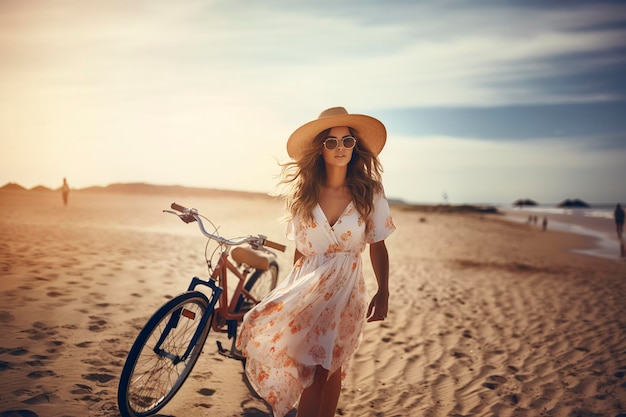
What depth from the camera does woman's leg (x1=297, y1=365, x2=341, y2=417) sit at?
9.50 ft

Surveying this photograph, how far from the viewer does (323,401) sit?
116 inches

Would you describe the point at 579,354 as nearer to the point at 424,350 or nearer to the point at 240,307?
the point at 424,350

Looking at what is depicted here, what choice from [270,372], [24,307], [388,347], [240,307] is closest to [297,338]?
[270,372]

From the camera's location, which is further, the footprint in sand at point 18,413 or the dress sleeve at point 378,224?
the footprint in sand at point 18,413

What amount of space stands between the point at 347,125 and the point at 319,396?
5.95ft

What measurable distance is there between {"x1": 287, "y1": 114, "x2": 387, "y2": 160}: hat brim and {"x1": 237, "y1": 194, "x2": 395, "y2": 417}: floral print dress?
50 centimetres

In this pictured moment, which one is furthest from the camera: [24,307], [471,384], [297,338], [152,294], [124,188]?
[124,188]

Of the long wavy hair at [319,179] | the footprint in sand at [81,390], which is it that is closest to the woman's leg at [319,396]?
the long wavy hair at [319,179]

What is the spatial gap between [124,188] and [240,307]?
84573 millimetres

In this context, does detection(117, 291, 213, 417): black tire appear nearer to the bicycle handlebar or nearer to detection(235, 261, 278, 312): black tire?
the bicycle handlebar

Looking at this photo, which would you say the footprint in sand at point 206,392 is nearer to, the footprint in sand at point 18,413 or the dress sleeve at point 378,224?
the footprint in sand at point 18,413

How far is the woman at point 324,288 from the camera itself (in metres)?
2.90

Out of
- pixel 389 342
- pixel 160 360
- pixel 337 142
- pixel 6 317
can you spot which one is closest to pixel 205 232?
pixel 160 360

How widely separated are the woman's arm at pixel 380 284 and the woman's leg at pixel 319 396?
459 millimetres
